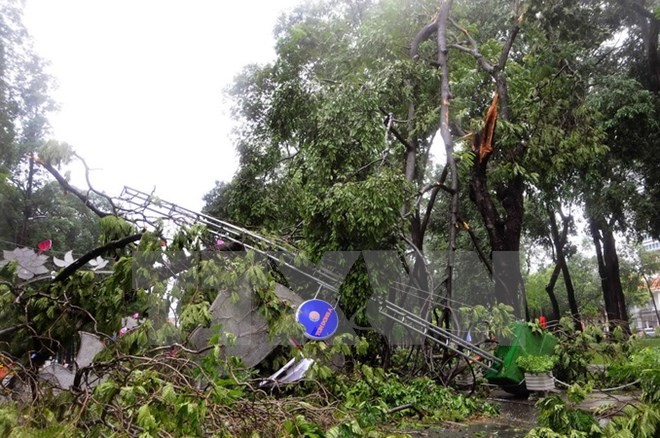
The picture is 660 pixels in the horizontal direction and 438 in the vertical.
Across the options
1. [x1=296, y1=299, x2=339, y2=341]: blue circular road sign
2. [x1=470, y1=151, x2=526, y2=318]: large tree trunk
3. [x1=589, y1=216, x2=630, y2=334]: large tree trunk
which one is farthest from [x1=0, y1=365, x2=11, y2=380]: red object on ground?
[x1=589, y1=216, x2=630, y2=334]: large tree trunk

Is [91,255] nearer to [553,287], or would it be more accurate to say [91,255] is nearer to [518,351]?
[518,351]

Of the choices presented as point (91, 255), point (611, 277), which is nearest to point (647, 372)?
point (91, 255)

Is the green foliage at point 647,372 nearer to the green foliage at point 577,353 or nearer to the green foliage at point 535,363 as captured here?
the green foliage at point 535,363

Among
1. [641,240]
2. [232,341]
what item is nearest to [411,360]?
[232,341]

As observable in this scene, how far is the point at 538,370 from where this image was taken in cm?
518

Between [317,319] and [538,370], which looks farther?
[538,370]

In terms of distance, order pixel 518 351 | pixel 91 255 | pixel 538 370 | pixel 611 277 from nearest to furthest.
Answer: pixel 91 255 → pixel 538 370 → pixel 518 351 → pixel 611 277

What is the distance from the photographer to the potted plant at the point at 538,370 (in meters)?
5.18

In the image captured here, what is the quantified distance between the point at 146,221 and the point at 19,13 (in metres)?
9.92

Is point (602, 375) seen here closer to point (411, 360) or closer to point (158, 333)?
point (411, 360)

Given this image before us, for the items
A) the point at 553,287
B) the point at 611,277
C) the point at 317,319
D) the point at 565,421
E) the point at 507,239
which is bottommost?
the point at 565,421

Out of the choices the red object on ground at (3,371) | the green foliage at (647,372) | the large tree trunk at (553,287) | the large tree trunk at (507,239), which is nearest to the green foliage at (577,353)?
the large tree trunk at (507,239)

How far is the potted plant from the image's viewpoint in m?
5.18

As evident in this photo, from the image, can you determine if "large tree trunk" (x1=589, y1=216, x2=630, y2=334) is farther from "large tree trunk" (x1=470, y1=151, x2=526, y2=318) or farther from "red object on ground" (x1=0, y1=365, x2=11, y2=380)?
"red object on ground" (x1=0, y1=365, x2=11, y2=380)
